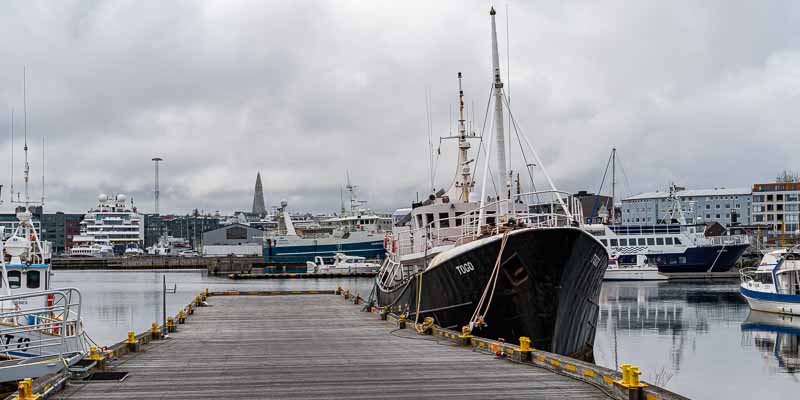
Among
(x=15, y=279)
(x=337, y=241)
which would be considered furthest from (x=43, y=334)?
(x=337, y=241)

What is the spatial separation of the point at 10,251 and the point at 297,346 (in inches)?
302

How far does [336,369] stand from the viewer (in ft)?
49.0

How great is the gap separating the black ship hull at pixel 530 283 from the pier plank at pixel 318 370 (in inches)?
67.0

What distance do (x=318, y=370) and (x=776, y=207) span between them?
129410 millimetres

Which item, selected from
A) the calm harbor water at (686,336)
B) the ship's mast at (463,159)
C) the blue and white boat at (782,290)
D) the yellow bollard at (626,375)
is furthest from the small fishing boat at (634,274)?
the yellow bollard at (626,375)

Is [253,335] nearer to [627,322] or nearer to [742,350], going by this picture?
[742,350]

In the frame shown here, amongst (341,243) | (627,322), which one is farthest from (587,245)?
(341,243)

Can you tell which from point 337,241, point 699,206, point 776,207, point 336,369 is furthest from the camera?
point 699,206

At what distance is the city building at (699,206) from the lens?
5354 inches

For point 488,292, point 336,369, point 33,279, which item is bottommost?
point 336,369

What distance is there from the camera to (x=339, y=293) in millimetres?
43188

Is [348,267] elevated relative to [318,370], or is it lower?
lower

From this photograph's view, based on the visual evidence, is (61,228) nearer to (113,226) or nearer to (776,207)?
(113,226)

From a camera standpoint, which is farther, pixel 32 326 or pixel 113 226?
pixel 113 226
